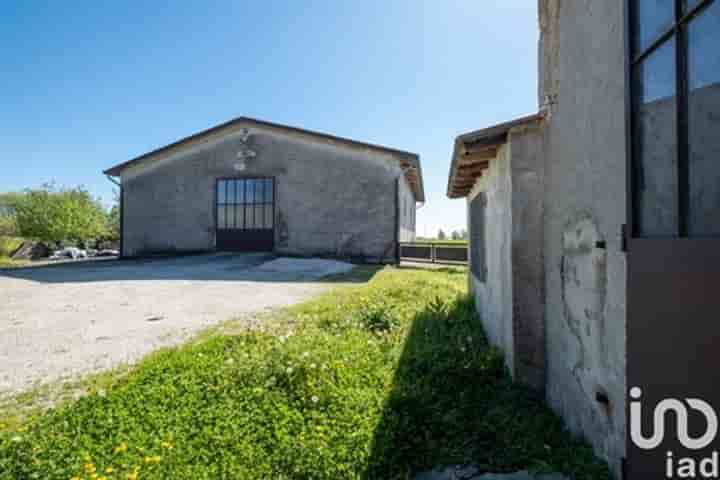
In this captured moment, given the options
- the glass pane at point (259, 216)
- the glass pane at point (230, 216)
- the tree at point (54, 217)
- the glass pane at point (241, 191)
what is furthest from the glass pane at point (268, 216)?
the tree at point (54, 217)

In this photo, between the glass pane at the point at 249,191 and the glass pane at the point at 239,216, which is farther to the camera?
the glass pane at the point at 239,216

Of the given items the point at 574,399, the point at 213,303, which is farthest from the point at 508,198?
the point at 213,303

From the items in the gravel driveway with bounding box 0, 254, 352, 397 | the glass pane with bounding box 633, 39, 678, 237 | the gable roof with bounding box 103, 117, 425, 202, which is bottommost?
the gravel driveway with bounding box 0, 254, 352, 397

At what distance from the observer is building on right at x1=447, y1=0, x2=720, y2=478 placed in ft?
4.32

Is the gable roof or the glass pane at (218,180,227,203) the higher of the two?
the gable roof

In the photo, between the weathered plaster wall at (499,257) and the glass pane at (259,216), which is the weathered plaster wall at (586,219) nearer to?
the weathered plaster wall at (499,257)

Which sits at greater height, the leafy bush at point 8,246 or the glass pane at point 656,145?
the glass pane at point 656,145

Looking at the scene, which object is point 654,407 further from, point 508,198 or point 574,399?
point 508,198

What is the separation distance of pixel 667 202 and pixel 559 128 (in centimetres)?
162

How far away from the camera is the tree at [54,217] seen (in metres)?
28.0

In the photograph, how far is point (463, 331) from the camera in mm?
4941

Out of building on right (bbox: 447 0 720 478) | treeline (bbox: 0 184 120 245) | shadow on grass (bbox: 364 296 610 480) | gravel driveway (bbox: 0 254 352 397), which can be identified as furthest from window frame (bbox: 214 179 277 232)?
treeline (bbox: 0 184 120 245)

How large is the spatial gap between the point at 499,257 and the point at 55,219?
3632cm

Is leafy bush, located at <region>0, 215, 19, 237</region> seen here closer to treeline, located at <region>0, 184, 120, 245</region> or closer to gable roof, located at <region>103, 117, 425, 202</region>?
treeline, located at <region>0, 184, 120, 245</region>
